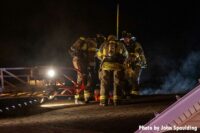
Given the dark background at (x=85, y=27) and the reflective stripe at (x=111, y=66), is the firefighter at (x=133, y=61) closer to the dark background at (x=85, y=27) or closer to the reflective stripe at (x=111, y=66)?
the reflective stripe at (x=111, y=66)

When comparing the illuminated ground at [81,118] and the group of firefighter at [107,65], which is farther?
the group of firefighter at [107,65]

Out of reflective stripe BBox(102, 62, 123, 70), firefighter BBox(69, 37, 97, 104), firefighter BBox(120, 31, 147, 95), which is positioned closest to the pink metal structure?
reflective stripe BBox(102, 62, 123, 70)

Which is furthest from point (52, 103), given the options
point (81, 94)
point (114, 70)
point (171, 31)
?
point (171, 31)

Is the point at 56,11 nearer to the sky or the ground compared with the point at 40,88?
nearer to the sky

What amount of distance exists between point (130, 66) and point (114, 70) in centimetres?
260

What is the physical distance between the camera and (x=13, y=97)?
525 inches

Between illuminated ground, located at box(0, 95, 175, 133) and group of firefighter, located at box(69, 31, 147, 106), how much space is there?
2.21 feet

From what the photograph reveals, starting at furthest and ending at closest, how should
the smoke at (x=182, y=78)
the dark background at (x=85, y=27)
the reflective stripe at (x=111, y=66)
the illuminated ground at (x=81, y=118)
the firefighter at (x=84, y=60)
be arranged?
1. the dark background at (x=85, y=27)
2. the smoke at (x=182, y=78)
3. the firefighter at (x=84, y=60)
4. the reflective stripe at (x=111, y=66)
5. the illuminated ground at (x=81, y=118)

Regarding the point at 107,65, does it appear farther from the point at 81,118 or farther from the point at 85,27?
the point at 85,27

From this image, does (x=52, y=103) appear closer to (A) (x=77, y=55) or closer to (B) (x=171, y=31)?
(A) (x=77, y=55)

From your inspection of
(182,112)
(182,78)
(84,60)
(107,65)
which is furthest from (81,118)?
(182,78)

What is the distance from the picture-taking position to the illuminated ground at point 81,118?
8281 mm

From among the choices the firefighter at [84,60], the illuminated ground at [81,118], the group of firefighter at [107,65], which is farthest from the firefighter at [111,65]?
the firefighter at [84,60]

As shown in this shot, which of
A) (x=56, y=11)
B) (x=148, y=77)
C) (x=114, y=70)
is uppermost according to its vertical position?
(x=56, y=11)
